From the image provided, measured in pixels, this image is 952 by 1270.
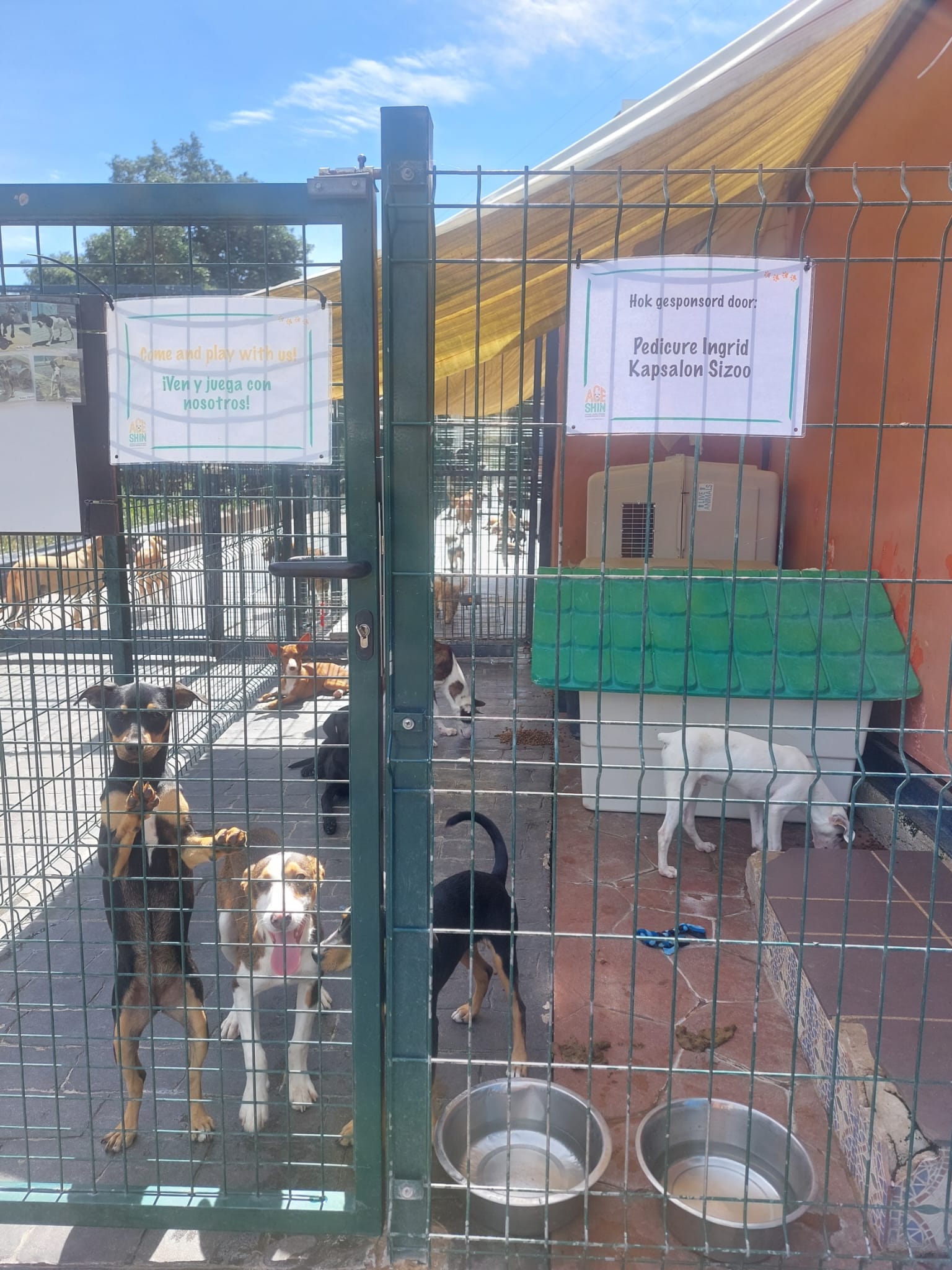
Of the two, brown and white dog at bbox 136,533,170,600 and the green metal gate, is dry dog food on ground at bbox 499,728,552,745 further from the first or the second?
the green metal gate

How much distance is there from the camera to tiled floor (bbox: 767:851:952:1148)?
9.01 ft

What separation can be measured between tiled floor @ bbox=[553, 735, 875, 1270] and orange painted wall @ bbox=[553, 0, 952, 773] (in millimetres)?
1463

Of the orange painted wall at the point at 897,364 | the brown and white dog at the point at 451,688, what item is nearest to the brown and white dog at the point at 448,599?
the brown and white dog at the point at 451,688

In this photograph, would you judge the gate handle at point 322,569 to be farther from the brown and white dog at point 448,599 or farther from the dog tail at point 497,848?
the brown and white dog at point 448,599

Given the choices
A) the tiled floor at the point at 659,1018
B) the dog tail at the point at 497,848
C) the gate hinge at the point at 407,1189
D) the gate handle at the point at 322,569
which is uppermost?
the gate handle at the point at 322,569

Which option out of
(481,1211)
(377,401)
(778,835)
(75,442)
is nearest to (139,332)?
(75,442)

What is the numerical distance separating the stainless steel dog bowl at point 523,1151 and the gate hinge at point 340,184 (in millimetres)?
2480

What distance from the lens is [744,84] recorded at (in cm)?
468

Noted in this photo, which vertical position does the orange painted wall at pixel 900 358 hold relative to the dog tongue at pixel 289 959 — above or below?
above

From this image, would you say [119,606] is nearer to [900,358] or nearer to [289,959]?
[289,959]

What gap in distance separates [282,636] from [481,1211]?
1.78m

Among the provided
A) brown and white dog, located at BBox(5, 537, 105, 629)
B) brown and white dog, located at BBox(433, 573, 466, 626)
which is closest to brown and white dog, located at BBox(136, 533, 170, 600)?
brown and white dog, located at BBox(5, 537, 105, 629)

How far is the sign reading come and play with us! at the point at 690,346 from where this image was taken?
87.2 inches

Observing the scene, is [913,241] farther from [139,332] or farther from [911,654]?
[139,332]
